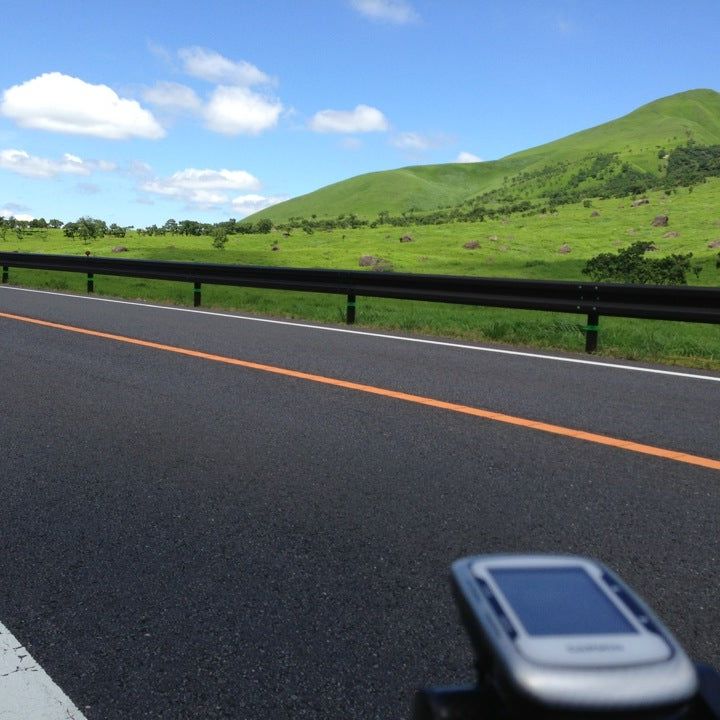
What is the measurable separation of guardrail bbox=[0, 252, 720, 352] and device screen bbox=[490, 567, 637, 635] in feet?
30.8

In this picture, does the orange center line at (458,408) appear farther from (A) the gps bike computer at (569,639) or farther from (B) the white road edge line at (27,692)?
(A) the gps bike computer at (569,639)

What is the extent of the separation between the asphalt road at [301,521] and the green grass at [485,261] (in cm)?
425

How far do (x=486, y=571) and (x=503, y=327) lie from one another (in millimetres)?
11551

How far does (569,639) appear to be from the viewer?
Answer: 91 cm

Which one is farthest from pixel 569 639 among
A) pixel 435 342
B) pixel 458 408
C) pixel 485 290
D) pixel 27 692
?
pixel 485 290

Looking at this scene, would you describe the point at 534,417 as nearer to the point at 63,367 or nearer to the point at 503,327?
the point at 63,367

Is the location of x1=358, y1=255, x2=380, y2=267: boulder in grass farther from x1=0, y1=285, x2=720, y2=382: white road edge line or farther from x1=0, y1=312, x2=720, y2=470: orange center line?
x1=0, y1=312, x2=720, y2=470: orange center line

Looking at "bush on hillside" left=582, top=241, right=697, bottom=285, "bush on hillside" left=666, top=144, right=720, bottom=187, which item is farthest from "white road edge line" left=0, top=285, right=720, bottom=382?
"bush on hillside" left=666, top=144, right=720, bottom=187

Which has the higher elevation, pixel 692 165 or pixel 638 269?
pixel 692 165

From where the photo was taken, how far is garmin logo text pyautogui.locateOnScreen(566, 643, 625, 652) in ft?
2.94

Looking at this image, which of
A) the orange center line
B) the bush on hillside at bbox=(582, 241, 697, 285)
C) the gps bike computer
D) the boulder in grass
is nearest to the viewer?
the gps bike computer

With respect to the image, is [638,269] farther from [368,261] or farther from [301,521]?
[301,521]

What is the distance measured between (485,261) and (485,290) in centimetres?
4128

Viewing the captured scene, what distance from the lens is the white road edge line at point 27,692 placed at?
235 centimetres
